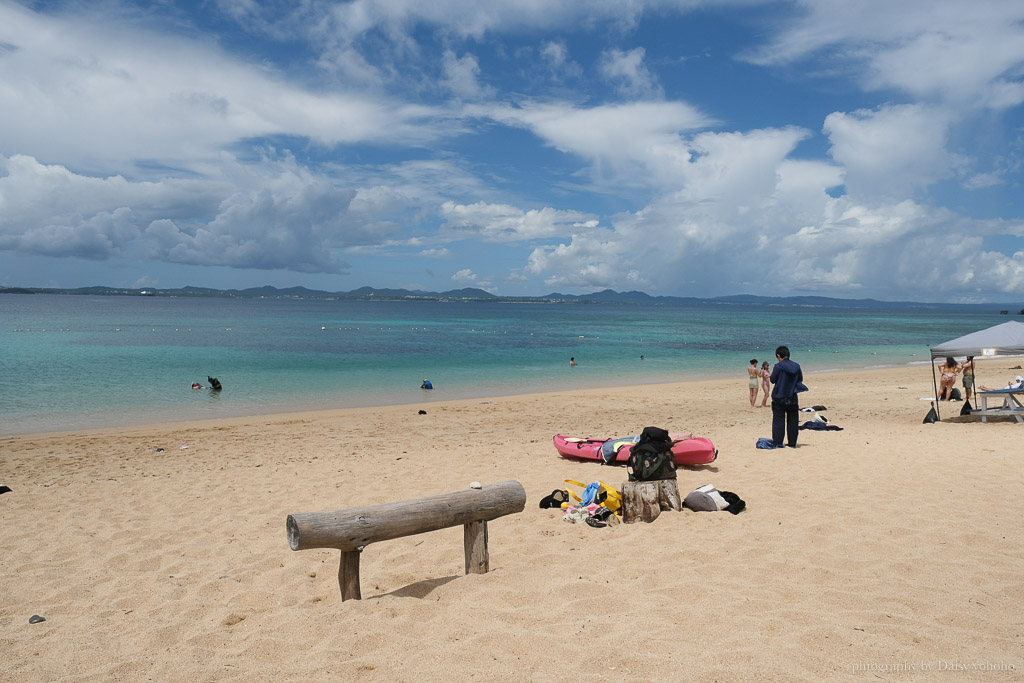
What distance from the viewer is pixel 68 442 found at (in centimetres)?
1503

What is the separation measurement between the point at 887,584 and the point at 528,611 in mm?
3162

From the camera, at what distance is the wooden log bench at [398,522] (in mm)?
4727

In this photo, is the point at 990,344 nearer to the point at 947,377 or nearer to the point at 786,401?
the point at 947,377

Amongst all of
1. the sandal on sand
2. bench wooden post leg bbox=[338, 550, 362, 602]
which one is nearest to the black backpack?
the sandal on sand

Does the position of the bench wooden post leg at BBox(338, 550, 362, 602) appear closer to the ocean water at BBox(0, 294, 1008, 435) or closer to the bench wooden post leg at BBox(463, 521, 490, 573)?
the bench wooden post leg at BBox(463, 521, 490, 573)

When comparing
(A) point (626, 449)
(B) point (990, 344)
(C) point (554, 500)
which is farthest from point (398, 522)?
(B) point (990, 344)

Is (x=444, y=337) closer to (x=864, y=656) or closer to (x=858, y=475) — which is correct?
(x=858, y=475)

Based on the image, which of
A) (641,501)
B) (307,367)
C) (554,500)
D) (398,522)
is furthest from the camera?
(307,367)

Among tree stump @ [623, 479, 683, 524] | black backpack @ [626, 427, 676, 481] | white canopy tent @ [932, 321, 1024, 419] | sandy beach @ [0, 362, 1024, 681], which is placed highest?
white canopy tent @ [932, 321, 1024, 419]

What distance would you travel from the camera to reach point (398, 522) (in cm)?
512

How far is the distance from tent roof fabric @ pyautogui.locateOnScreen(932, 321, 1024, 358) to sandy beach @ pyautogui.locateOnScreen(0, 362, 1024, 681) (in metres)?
3.17

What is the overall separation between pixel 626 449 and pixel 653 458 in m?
2.93

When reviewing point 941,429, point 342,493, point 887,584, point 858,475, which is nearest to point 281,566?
point 342,493

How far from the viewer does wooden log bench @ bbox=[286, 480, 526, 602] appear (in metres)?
4.73
